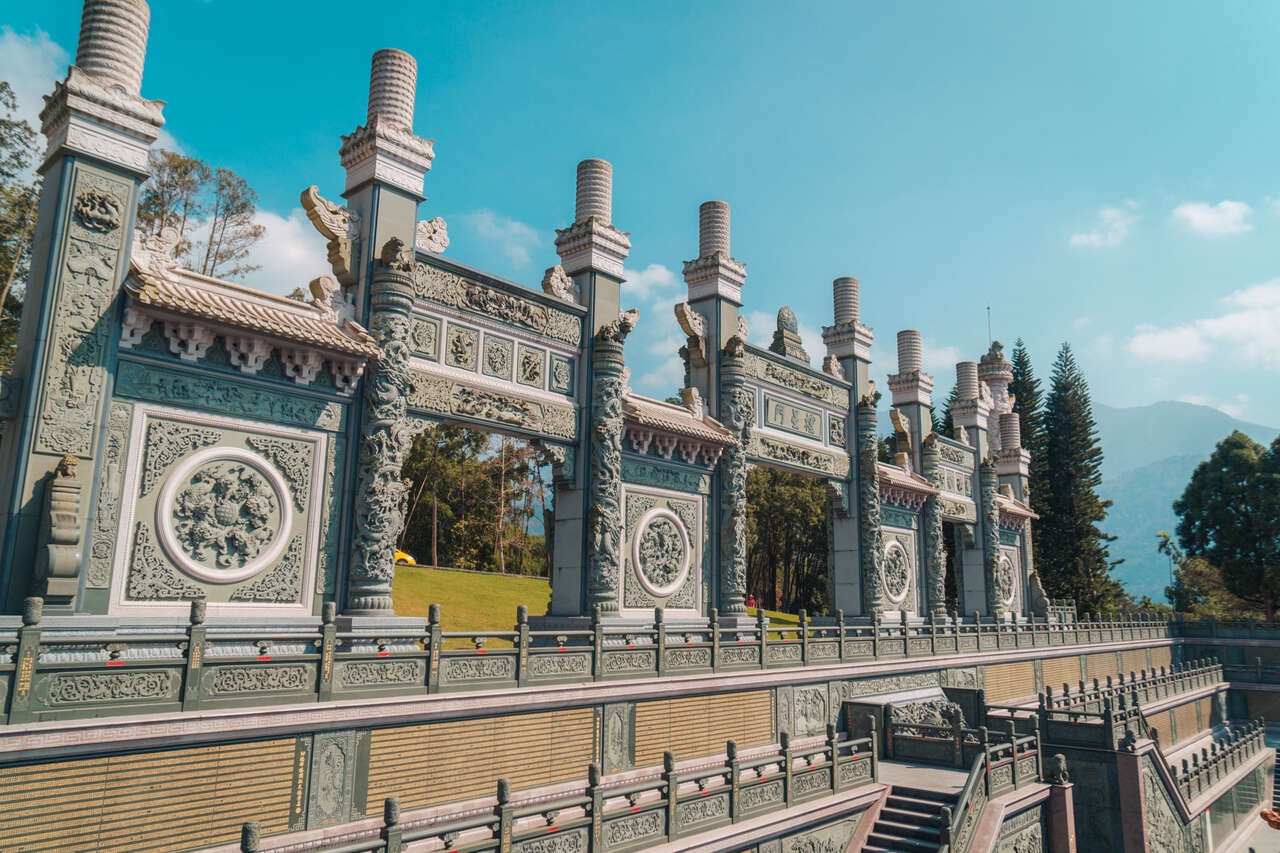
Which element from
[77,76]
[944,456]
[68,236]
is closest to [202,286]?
[68,236]

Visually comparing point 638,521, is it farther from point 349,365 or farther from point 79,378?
point 79,378

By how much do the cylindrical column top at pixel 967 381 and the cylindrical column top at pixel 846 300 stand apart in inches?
326

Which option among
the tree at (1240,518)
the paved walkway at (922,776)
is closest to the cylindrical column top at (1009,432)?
the tree at (1240,518)

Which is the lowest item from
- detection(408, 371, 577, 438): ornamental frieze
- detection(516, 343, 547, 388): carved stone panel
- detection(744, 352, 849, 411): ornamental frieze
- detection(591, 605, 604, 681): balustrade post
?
detection(591, 605, 604, 681): balustrade post

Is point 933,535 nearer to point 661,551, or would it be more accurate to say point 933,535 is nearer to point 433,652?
point 661,551

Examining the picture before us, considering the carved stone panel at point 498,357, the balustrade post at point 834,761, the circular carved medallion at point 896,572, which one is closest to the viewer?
the balustrade post at point 834,761

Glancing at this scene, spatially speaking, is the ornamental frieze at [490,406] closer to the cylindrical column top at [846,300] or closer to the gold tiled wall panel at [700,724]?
the gold tiled wall panel at [700,724]

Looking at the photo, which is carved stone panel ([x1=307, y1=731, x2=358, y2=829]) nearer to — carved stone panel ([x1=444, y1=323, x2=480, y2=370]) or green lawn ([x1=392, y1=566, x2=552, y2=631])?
carved stone panel ([x1=444, y1=323, x2=480, y2=370])

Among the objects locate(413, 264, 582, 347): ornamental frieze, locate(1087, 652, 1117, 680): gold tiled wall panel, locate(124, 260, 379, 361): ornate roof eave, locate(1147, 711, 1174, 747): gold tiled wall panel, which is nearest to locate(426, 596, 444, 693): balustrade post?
locate(124, 260, 379, 361): ornate roof eave

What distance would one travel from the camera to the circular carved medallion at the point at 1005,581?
2755cm

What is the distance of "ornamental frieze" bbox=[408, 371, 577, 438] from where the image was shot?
1212 cm

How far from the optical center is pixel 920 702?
669 inches

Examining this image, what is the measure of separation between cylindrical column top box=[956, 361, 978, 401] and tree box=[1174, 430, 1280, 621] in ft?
61.3

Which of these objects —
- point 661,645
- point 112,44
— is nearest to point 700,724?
point 661,645
